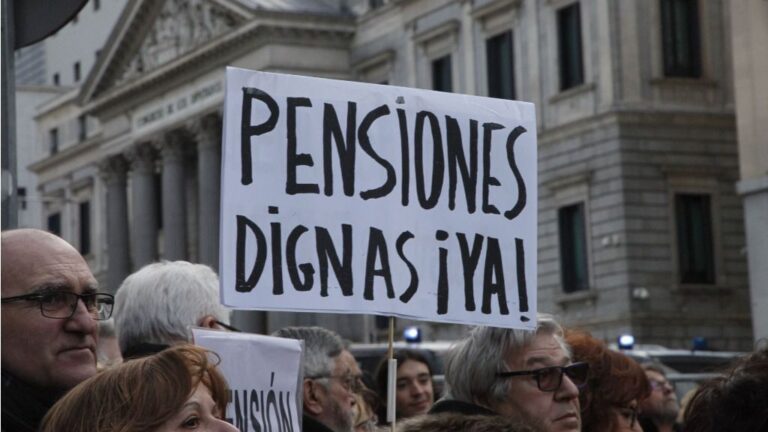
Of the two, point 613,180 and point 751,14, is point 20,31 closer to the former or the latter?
point 751,14

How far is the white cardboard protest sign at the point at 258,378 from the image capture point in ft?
20.2

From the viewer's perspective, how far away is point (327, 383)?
7883 millimetres

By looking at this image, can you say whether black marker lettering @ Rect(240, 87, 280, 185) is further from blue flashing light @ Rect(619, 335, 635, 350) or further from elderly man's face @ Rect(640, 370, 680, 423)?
blue flashing light @ Rect(619, 335, 635, 350)

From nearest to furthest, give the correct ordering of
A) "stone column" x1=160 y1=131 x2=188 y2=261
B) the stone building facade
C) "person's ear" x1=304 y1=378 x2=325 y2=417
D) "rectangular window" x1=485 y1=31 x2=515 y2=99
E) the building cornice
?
"person's ear" x1=304 y1=378 x2=325 y2=417 → the stone building facade → "rectangular window" x1=485 y1=31 x2=515 y2=99 → the building cornice → "stone column" x1=160 y1=131 x2=188 y2=261

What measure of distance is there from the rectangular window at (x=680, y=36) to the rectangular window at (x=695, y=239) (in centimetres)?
265

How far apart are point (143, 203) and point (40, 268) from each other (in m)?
55.5

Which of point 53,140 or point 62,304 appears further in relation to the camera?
point 53,140

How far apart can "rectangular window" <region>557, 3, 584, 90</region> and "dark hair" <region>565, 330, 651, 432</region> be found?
1337 inches

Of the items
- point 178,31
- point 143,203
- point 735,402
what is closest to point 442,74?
point 178,31

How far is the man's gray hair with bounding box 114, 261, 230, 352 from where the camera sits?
263 inches

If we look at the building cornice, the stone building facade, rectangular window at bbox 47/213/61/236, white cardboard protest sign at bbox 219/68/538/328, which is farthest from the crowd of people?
rectangular window at bbox 47/213/61/236

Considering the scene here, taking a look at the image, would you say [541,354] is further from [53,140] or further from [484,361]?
[53,140]

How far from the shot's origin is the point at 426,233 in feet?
20.9

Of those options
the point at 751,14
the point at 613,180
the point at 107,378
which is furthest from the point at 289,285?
the point at 613,180
